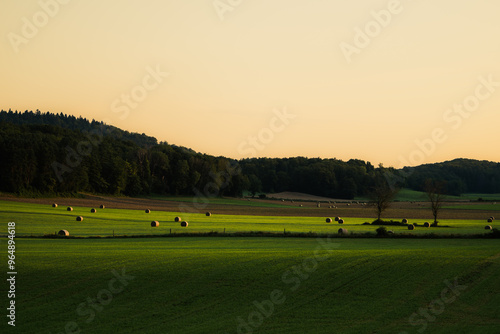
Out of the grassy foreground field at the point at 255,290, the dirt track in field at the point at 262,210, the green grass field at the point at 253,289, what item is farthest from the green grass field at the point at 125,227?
the dirt track in field at the point at 262,210

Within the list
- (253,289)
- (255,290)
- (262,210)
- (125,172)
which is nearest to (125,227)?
(253,289)

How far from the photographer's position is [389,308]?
68.5 feet

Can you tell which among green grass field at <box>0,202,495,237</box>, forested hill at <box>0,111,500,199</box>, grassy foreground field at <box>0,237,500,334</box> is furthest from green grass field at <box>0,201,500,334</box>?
forested hill at <box>0,111,500,199</box>

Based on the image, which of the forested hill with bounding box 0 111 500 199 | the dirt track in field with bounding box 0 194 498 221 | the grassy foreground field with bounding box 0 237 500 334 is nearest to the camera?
the grassy foreground field with bounding box 0 237 500 334

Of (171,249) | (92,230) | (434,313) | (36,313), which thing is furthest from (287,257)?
(92,230)

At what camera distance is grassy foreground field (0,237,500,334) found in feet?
61.9

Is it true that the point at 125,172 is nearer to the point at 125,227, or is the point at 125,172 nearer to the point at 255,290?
the point at 125,227

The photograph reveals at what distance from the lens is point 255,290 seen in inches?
911

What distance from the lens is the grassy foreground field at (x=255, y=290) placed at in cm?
1888

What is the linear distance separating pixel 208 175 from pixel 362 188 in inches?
2724

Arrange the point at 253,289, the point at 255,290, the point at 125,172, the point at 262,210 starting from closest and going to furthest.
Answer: the point at 255,290 → the point at 253,289 → the point at 262,210 → the point at 125,172

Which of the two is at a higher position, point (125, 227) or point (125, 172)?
point (125, 172)

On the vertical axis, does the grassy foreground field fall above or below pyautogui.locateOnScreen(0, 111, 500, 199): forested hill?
below

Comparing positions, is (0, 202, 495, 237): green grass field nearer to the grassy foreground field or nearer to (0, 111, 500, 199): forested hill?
the grassy foreground field
